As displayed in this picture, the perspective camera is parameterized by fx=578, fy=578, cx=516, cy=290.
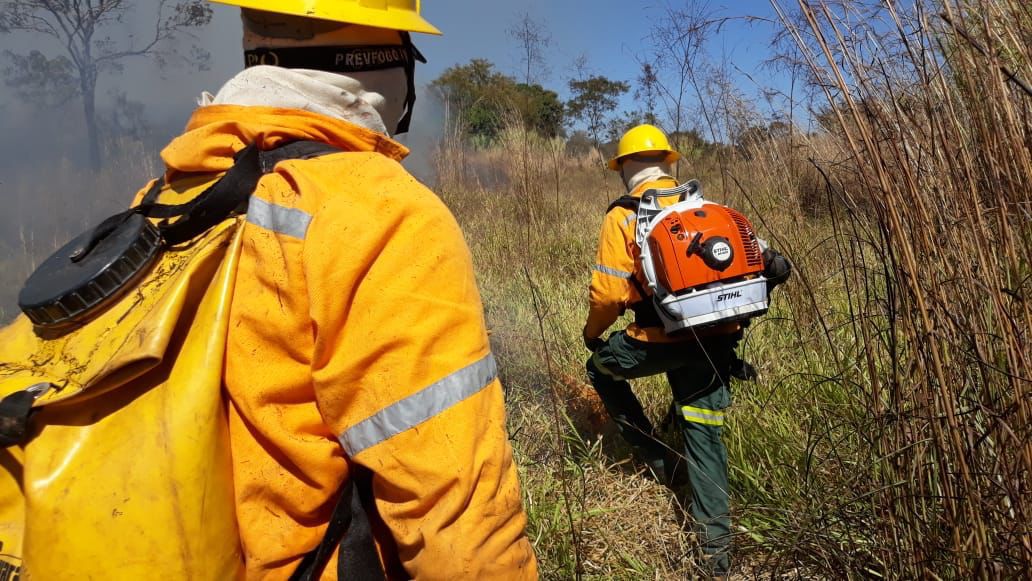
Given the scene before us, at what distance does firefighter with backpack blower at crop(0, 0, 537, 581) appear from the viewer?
78 cm

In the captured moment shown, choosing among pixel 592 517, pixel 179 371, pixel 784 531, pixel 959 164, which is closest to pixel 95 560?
pixel 179 371

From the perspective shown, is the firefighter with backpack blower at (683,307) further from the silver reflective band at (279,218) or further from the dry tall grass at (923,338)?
the silver reflective band at (279,218)

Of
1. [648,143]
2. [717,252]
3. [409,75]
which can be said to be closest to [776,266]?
[717,252]

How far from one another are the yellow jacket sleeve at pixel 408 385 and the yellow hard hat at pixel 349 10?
1.42 ft

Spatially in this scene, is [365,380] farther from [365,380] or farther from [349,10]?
[349,10]

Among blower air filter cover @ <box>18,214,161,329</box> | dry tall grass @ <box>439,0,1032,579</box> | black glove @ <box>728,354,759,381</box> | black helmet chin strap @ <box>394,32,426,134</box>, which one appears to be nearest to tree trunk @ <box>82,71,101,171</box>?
black helmet chin strap @ <box>394,32,426,134</box>

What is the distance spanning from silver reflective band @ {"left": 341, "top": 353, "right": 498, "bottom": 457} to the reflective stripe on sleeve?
6.65 feet

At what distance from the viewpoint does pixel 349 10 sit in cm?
111

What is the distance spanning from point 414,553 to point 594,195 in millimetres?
8671

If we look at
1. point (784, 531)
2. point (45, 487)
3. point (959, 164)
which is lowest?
point (784, 531)

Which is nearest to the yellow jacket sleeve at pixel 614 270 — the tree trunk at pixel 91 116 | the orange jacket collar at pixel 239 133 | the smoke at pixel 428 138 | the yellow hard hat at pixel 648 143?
the yellow hard hat at pixel 648 143

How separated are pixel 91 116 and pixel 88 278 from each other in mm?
6298

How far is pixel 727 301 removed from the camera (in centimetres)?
236

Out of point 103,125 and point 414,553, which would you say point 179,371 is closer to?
point 414,553
